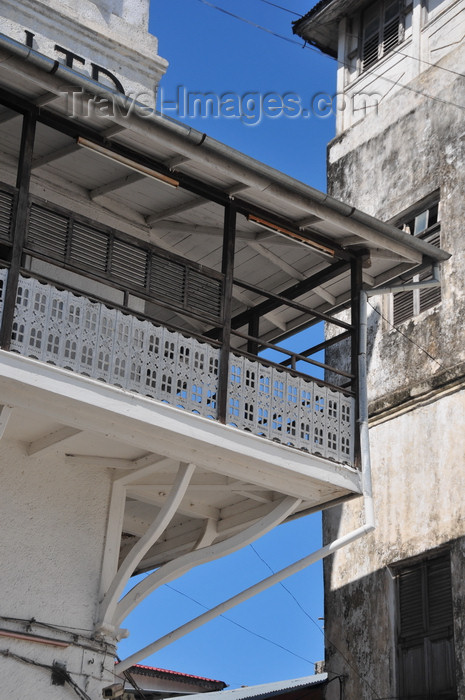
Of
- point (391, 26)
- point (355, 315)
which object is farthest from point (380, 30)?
point (355, 315)

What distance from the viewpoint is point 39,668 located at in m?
10.5

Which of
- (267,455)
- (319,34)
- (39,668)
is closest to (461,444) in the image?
(267,455)

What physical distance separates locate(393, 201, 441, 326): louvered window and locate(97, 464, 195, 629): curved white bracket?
614 centimetres

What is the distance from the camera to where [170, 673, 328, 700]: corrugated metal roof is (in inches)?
610

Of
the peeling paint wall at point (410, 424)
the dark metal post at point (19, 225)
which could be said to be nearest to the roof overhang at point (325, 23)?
the peeling paint wall at point (410, 424)

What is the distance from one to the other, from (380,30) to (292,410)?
9.48 metres

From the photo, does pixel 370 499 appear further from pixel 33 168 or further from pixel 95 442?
pixel 33 168

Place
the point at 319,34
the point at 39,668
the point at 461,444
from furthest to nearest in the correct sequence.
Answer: the point at 319,34 < the point at 461,444 < the point at 39,668

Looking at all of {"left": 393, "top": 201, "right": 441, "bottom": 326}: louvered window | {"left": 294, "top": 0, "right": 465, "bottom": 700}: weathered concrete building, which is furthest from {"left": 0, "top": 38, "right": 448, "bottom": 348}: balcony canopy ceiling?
{"left": 393, "top": 201, "right": 441, "bottom": 326}: louvered window

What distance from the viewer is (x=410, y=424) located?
15.4 meters

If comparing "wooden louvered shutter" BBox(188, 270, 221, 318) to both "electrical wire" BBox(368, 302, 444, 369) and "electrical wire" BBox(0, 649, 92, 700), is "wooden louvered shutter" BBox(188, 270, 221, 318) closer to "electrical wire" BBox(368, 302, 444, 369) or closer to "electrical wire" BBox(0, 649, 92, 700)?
"electrical wire" BBox(0, 649, 92, 700)

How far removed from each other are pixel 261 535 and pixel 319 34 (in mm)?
11197

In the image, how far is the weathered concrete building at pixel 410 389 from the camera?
46.6 ft

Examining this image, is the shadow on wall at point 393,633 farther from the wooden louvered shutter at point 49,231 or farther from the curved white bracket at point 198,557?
the wooden louvered shutter at point 49,231
